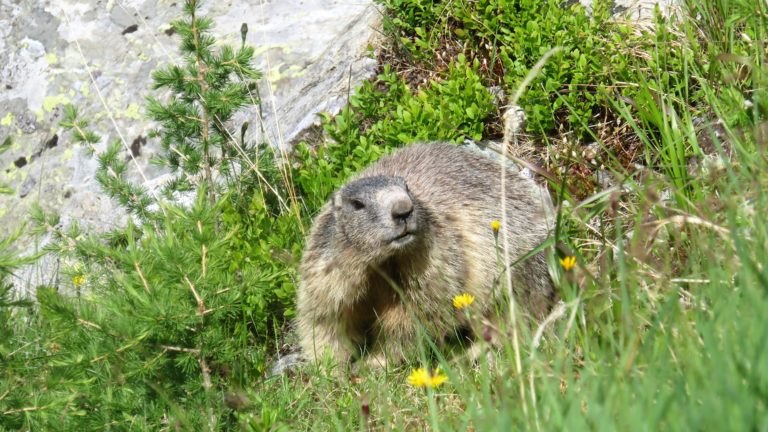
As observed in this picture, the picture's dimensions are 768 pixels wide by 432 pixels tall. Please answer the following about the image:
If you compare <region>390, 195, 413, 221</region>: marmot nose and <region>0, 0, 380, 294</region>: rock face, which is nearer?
<region>390, 195, 413, 221</region>: marmot nose

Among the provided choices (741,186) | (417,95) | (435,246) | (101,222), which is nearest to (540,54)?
(417,95)

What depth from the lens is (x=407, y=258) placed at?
16.8 feet

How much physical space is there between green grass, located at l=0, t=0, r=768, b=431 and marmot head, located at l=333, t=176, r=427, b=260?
0.61 m

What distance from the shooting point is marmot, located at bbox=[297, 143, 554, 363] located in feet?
16.3

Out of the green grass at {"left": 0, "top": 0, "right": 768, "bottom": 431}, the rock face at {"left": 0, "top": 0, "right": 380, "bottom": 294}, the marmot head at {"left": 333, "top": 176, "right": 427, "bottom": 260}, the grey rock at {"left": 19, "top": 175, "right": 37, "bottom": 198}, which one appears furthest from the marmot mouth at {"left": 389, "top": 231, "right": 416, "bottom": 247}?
the grey rock at {"left": 19, "top": 175, "right": 37, "bottom": 198}

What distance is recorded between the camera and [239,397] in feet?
10.6

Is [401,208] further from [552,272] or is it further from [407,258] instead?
[552,272]

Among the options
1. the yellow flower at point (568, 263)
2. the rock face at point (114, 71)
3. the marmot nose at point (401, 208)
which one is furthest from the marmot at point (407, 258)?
the rock face at point (114, 71)

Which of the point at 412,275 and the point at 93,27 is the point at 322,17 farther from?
the point at 412,275

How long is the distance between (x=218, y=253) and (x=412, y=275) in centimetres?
128

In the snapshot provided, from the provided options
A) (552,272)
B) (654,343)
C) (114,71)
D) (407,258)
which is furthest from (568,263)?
(114,71)

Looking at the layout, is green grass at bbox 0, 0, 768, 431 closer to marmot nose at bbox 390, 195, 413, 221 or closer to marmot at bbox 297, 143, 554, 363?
marmot at bbox 297, 143, 554, 363

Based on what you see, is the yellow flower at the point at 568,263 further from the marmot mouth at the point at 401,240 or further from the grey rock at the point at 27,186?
the grey rock at the point at 27,186

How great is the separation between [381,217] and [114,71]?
13.5ft
